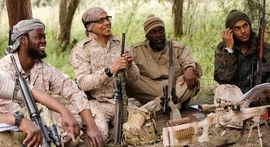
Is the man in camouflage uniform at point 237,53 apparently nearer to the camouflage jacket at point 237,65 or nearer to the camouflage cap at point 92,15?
the camouflage jacket at point 237,65

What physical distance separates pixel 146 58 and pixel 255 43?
4.88 ft

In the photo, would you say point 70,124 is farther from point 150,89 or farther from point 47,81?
point 150,89

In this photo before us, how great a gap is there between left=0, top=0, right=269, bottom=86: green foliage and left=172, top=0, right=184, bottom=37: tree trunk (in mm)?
200

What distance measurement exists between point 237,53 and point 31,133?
3.19m

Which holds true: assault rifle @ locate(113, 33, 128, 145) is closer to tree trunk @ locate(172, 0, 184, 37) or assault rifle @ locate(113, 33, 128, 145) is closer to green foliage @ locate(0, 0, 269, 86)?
green foliage @ locate(0, 0, 269, 86)

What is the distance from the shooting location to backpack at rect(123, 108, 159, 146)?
5.00m

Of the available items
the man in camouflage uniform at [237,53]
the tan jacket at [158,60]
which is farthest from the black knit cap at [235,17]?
the tan jacket at [158,60]

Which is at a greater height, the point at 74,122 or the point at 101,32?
the point at 101,32

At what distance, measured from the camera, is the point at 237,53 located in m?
5.64

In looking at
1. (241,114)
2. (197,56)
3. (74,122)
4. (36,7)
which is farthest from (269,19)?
(36,7)

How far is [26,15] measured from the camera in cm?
782

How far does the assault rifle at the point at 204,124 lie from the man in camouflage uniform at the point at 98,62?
184cm

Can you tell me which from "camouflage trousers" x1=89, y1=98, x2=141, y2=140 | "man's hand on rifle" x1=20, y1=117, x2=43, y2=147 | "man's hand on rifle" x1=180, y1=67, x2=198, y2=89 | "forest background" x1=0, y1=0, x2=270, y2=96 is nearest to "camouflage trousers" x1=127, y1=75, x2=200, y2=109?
"man's hand on rifle" x1=180, y1=67, x2=198, y2=89

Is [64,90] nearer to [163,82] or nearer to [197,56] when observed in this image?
[163,82]
